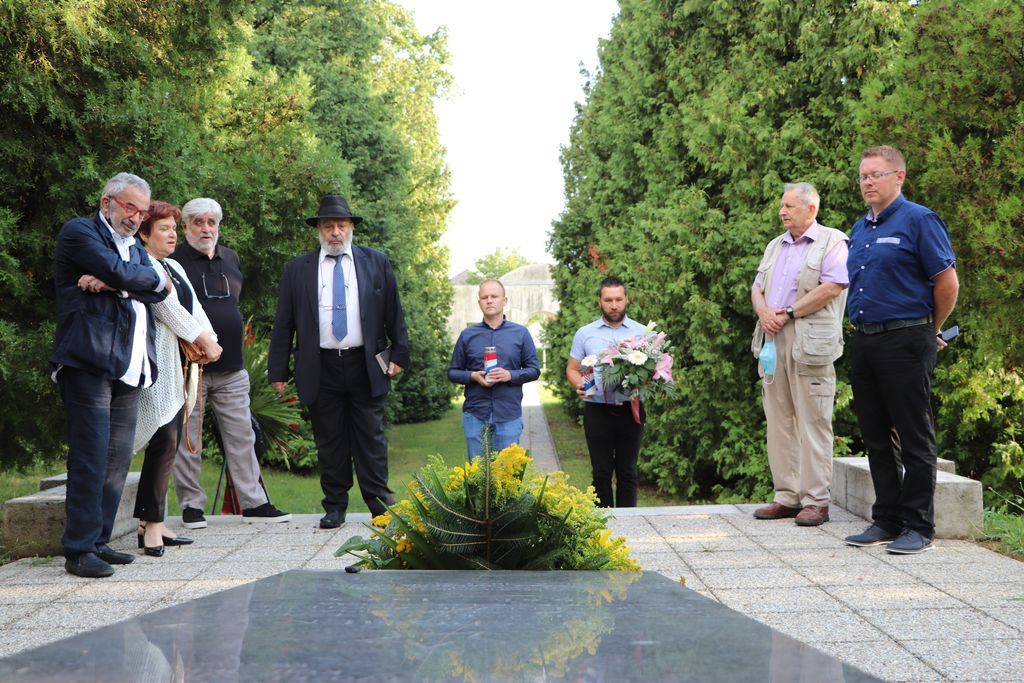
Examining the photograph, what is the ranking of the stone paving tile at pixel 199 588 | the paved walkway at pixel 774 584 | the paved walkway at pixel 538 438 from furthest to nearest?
the paved walkway at pixel 538 438 < the stone paving tile at pixel 199 588 < the paved walkway at pixel 774 584

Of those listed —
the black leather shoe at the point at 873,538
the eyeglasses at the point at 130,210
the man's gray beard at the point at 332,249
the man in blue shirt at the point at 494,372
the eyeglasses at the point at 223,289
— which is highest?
the eyeglasses at the point at 130,210

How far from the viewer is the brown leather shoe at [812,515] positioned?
651 centimetres

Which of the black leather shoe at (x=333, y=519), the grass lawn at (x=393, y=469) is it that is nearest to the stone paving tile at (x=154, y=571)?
the black leather shoe at (x=333, y=519)

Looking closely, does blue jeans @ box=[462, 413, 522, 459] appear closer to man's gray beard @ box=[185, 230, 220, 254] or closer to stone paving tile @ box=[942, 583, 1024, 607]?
man's gray beard @ box=[185, 230, 220, 254]

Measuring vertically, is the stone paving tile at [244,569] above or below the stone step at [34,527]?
below

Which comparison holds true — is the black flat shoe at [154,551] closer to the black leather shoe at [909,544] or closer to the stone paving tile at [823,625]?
the stone paving tile at [823,625]

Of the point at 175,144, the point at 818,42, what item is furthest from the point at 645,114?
Answer: the point at 175,144

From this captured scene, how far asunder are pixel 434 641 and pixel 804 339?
532 centimetres

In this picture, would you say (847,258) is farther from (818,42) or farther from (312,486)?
(312,486)

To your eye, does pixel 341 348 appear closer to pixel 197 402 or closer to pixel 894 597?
pixel 197 402

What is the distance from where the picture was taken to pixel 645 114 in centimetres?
1427

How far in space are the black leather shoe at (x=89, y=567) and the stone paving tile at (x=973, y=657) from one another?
155 inches

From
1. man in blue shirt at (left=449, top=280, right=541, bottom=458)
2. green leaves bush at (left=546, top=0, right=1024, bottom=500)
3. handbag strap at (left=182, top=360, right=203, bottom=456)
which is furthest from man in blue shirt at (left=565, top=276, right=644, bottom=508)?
green leaves bush at (left=546, top=0, right=1024, bottom=500)

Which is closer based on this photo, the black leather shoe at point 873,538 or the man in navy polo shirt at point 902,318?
the man in navy polo shirt at point 902,318
